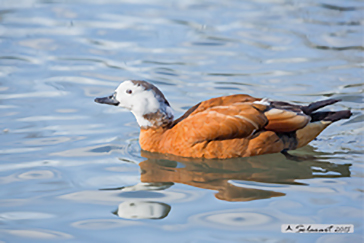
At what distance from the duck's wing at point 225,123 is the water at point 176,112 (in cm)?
35

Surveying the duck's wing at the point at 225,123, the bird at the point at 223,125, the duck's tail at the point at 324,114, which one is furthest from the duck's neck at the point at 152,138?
the duck's tail at the point at 324,114

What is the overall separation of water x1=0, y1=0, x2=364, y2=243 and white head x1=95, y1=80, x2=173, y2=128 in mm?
502

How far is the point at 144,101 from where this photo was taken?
7.49m

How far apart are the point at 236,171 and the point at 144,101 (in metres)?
1.62

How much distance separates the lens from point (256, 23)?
13734 millimetres

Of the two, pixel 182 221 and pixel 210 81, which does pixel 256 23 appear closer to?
pixel 210 81

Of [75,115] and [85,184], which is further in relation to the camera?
[75,115]

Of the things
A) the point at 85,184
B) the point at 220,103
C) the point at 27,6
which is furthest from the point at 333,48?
the point at 27,6

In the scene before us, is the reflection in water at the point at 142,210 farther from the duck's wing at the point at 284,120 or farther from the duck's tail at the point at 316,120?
the duck's tail at the point at 316,120

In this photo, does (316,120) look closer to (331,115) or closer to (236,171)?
(331,115)

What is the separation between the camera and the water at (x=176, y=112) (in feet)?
18.2

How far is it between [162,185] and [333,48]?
22.6 ft

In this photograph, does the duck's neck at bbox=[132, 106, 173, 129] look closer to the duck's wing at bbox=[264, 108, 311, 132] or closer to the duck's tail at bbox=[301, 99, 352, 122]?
the duck's wing at bbox=[264, 108, 311, 132]

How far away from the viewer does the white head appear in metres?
7.49
